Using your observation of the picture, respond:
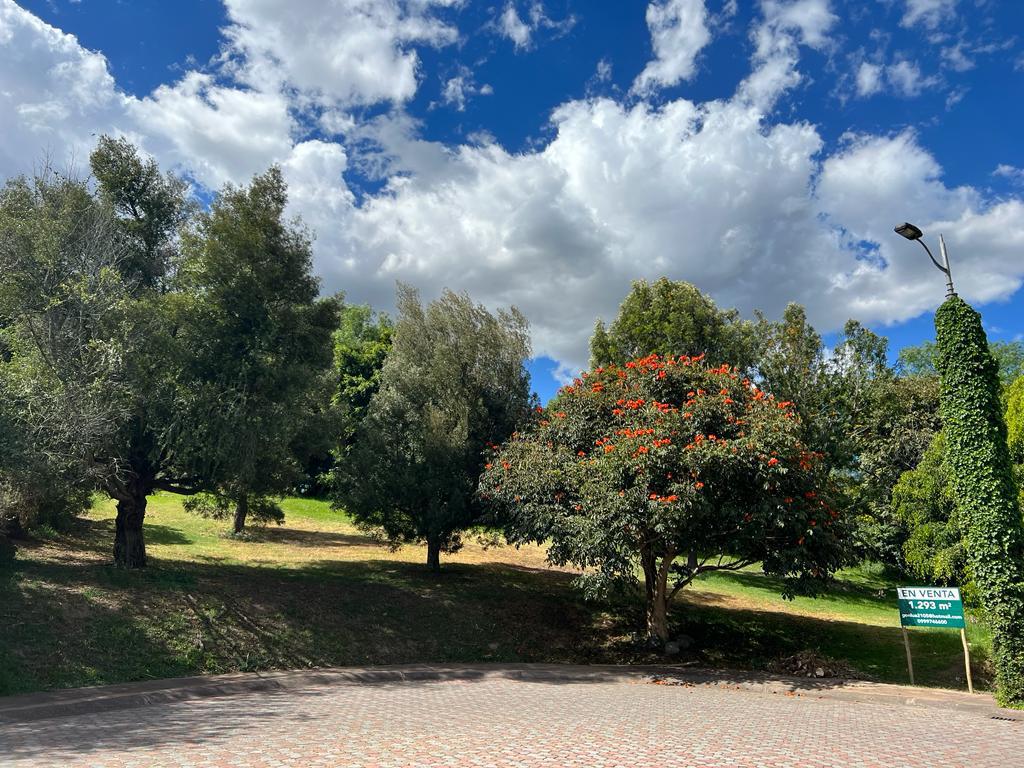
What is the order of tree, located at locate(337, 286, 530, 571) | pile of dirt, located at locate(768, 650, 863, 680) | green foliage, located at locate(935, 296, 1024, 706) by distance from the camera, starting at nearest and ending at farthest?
1. green foliage, located at locate(935, 296, 1024, 706)
2. pile of dirt, located at locate(768, 650, 863, 680)
3. tree, located at locate(337, 286, 530, 571)

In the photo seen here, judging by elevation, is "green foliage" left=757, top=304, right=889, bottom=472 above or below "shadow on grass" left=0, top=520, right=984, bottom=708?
above

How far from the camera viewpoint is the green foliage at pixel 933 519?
17.5 meters

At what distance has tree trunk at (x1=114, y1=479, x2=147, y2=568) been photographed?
15203 millimetres

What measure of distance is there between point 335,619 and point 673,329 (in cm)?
1483

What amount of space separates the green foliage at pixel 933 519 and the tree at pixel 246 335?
17.8 metres

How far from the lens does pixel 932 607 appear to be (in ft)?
40.9

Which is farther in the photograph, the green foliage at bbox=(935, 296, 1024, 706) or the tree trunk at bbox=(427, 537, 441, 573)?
the tree trunk at bbox=(427, 537, 441, 573)

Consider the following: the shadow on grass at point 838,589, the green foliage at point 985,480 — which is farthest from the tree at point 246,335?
the shadow on grass at point 838,589

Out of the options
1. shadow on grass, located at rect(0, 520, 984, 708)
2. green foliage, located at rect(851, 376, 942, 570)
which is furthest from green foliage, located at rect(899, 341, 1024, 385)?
shadow on grass, located at rect(0, 520, 984, 708)

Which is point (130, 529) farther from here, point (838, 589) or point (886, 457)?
point (886, 457)

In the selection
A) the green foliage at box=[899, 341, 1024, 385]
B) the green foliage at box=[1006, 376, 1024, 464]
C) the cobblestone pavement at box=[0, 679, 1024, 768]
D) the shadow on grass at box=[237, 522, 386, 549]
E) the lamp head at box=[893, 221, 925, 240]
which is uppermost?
the green foliage at box=[899, 341, 1024, 385]

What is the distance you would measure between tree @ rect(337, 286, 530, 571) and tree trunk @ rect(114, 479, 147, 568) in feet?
17.7

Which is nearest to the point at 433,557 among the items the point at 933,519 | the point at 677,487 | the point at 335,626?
the point at 335,626

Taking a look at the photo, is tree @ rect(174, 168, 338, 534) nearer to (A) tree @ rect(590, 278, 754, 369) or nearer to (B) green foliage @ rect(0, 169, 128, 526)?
(B) green foliage @ rect(0, 169, 128, 526)
